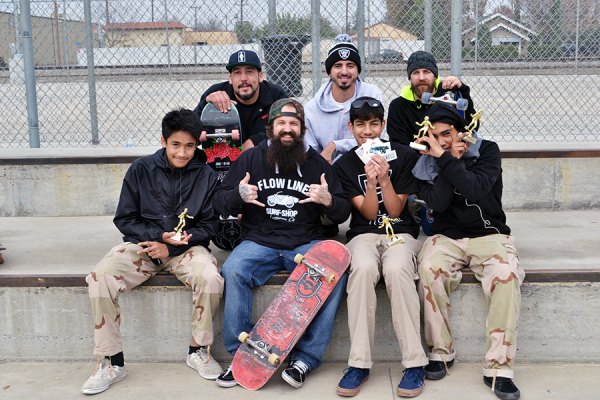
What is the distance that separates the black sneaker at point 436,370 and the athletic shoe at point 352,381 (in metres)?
0.33

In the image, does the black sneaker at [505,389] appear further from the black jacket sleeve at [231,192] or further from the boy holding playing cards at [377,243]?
the black jacket sleeve at [231,192]

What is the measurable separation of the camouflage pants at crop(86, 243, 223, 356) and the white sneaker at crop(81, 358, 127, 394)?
8 cm

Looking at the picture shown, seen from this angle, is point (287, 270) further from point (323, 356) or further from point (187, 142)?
point (187, 142)

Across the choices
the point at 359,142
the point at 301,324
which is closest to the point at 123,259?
the point at 301,324

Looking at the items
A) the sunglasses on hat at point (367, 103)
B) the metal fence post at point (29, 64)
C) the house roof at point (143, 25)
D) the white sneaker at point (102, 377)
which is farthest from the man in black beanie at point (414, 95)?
the metal fence post at point (29, 64)

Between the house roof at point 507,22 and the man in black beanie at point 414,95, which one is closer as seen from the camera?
the man in black beanie at point 414,95

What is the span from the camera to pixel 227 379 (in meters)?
3.83

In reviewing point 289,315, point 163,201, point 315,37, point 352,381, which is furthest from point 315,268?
point 315,37

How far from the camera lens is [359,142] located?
424 cm

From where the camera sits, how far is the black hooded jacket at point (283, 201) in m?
4.10

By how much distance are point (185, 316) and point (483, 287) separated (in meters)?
1.68

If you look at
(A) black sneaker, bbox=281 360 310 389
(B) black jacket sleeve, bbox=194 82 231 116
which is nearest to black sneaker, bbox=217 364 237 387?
(A) black sneaker, bbox=281 360 310 389

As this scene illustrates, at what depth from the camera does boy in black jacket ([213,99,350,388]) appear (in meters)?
3.92

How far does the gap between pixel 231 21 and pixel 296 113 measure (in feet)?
7.02
